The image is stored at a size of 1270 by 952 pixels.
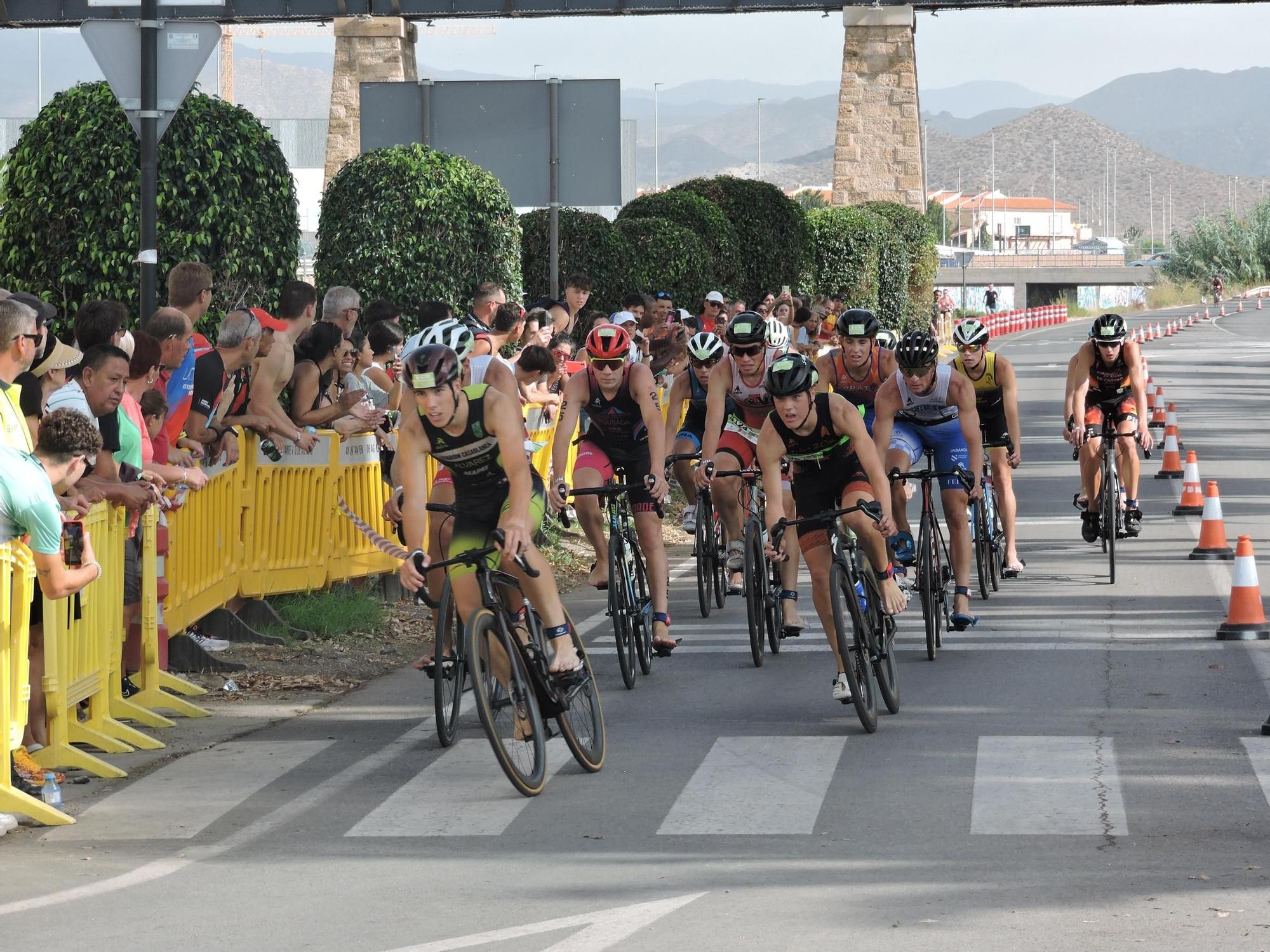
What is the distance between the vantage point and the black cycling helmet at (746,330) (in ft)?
37.4

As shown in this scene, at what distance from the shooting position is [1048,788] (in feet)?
25.9

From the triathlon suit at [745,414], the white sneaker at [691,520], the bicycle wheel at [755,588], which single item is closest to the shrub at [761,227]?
the white sneaker at [691,520]

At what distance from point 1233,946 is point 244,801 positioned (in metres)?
4.00

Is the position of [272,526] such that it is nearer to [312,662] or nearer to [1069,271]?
[312,662]

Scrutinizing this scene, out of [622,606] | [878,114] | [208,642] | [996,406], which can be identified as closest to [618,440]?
[622,606]

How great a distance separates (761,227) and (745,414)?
23.1 m

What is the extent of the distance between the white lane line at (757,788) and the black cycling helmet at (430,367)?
1.92m

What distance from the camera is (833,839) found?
716 centimetres

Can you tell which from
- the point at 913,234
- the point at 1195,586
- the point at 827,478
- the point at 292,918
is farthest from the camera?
the point at 913,234

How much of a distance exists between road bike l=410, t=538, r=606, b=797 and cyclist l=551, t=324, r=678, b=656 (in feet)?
8.53

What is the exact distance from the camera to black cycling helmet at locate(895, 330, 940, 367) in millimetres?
11500

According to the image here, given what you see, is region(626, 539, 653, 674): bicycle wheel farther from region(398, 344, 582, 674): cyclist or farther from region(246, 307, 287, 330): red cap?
region(246, 307, 287, 330): red cap

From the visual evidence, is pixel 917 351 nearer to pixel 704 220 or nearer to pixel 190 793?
pixel 190 793

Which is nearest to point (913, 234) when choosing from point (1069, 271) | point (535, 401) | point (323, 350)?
point (535, 401)
